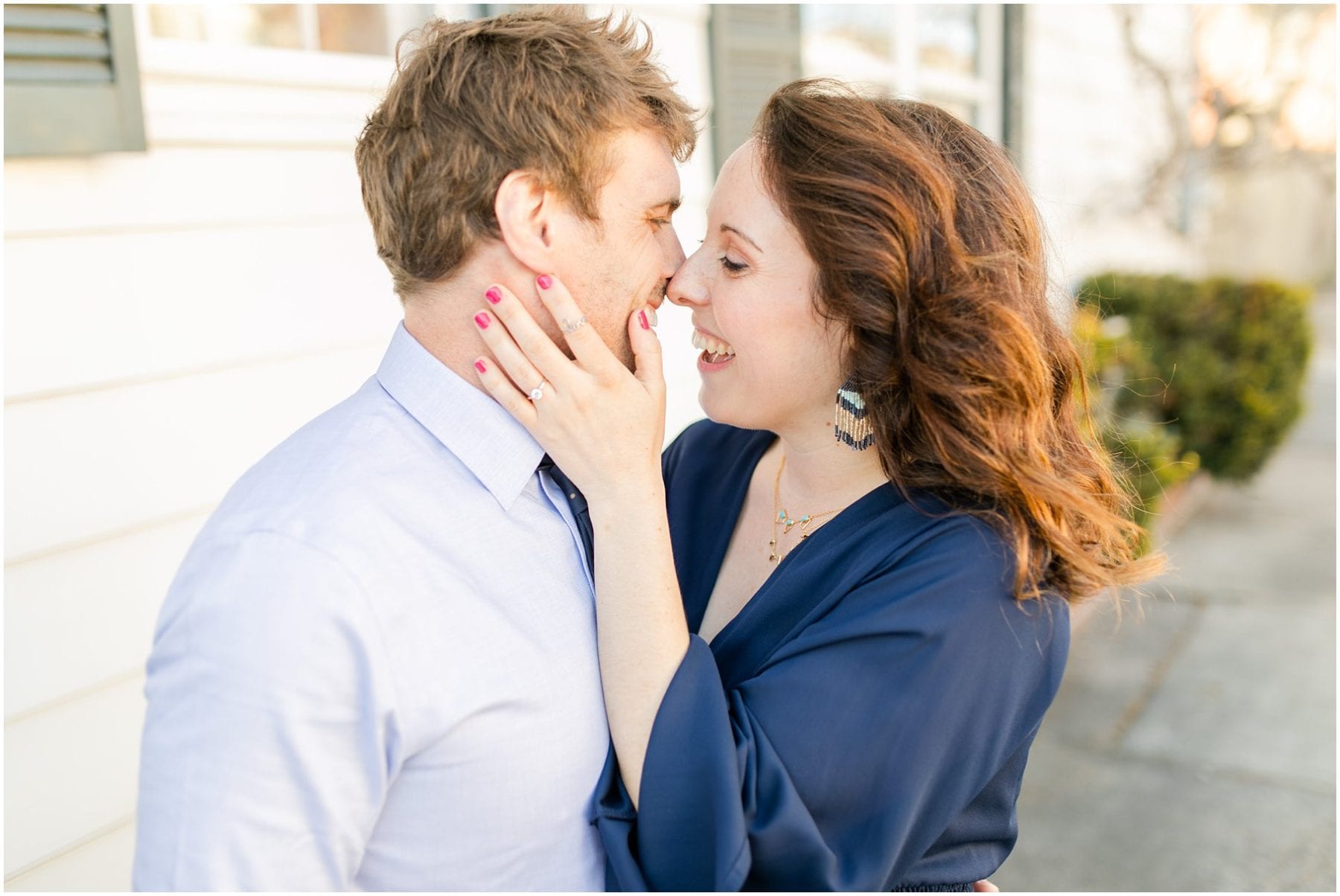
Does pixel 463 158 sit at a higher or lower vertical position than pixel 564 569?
higher

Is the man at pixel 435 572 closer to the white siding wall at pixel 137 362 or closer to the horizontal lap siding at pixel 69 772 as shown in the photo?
the white siding wall at pixel 137 362

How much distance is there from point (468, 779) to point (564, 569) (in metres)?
0.32

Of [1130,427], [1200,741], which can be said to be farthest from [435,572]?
[1130,427]

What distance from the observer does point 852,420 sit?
75.8 inches

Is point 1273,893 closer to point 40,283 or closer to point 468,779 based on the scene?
point 468,779

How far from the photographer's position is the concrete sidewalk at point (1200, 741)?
11.5ft

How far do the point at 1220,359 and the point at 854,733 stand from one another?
6588 millimetres

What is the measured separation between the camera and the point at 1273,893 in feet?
10.9

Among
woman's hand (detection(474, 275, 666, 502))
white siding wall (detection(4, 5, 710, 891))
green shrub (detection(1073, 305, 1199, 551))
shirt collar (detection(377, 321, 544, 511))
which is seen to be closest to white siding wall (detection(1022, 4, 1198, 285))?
green shrub (detection(1073, 305, 1199, 551))

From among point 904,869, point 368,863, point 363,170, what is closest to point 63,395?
point 363,170

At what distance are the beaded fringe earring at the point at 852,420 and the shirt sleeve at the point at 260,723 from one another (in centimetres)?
91

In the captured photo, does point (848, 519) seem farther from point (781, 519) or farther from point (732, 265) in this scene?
point (732, 265)

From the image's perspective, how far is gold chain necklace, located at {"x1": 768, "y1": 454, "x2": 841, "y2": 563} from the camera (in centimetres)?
202

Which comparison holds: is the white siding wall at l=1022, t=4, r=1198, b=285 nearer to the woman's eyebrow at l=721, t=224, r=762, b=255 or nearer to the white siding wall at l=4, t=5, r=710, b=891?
the white siding wall at l=4, t=5, r=710, b=891
